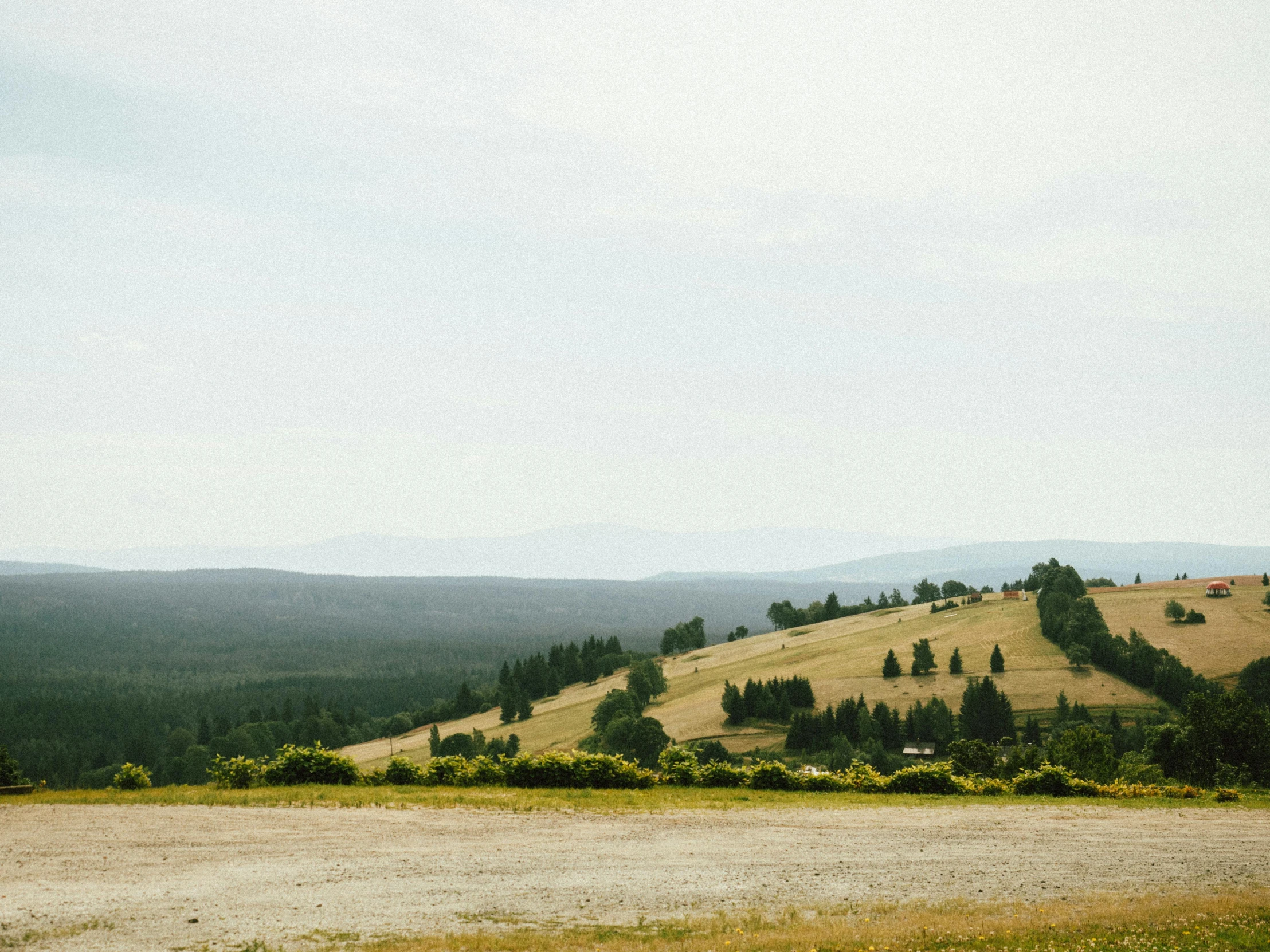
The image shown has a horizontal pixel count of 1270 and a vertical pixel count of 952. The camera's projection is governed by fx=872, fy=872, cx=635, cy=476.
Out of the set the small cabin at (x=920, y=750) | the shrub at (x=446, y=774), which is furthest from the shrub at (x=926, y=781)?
the small cabin at (x=920, y=750)

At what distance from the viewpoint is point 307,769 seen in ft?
125

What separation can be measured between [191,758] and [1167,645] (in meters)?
176

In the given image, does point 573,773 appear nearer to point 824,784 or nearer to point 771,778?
point 771,778

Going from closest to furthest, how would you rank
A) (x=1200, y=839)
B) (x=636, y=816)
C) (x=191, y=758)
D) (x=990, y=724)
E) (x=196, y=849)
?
(x=196, y=849) < (x=1200, y=839) < (x=636, y=816) < (x=990, y=724) < (x=191, y=758)

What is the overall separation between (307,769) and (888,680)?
133 m

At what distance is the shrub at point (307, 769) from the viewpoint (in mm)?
37938

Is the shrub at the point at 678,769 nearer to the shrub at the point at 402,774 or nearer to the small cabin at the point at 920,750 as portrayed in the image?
the shrub at the point at 402,774

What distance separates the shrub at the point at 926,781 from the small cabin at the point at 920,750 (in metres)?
91.2

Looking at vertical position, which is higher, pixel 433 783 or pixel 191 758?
pixel 433 783

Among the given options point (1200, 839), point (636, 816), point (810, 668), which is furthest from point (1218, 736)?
point (810, 668)

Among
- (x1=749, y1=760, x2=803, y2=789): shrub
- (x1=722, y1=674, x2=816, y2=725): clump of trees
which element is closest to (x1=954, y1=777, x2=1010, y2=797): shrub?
(x1=749, y1=760, x2=803, y2=789): shrub

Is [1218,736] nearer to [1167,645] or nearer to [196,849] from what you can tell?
[196,849]

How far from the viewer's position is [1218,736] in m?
71.1

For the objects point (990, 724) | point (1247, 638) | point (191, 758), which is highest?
point (1247, 638)
